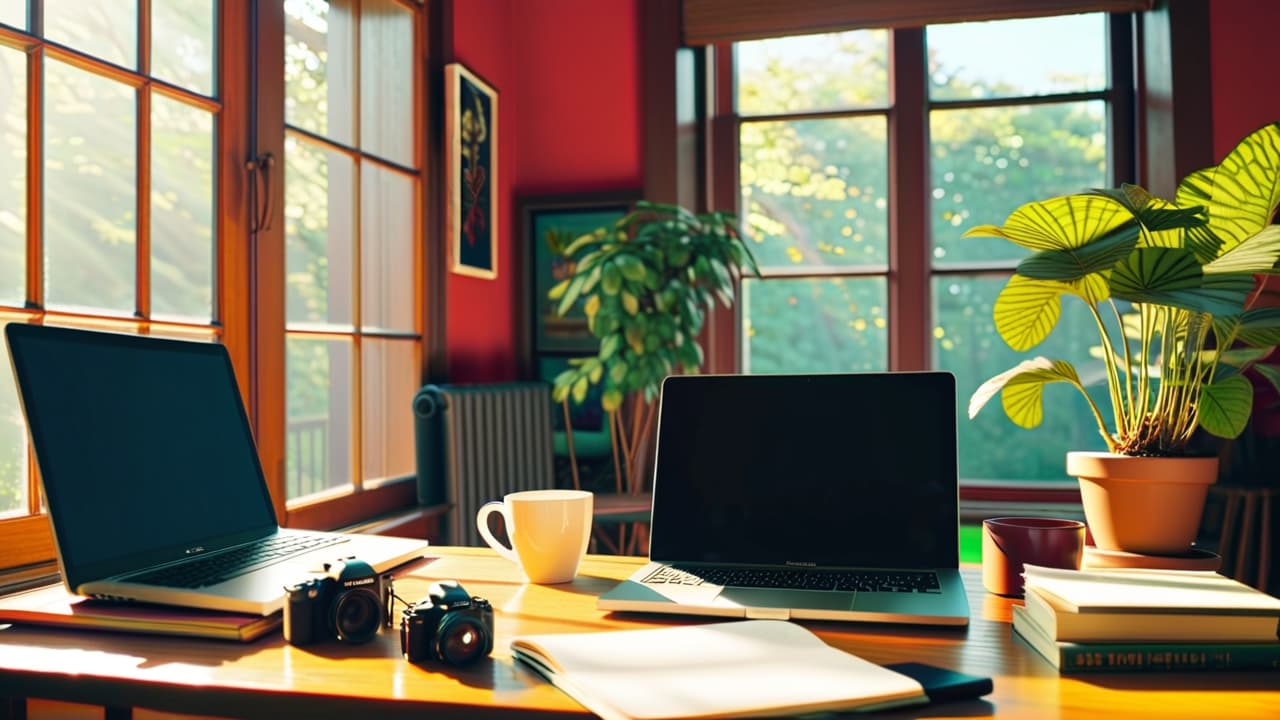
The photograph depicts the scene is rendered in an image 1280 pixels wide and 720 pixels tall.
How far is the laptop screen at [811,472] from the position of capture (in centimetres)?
118

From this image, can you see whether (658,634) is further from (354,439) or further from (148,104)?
(354,439)

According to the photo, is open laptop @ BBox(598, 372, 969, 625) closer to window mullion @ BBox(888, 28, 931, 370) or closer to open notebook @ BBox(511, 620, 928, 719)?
open notebook @ BBox(511, 620, 928, 719)

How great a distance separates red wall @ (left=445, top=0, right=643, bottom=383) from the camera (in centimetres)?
362

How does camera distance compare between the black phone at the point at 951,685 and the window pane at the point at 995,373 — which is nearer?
the black phone at the point at 951,685

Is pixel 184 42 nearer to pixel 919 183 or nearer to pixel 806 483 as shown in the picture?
pixel 806 483

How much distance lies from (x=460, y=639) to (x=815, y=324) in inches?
117

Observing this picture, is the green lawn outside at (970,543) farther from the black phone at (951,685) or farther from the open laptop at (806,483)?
the black phone at (951,685)

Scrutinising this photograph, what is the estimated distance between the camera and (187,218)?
2.04 m

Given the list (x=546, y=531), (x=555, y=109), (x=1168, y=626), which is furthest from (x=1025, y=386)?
(x=555, y=109)

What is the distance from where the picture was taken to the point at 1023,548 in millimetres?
1110

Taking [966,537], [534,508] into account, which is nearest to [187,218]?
[534,508]

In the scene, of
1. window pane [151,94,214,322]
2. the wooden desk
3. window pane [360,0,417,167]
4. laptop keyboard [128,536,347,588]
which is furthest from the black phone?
window pane [360,0,417,167]

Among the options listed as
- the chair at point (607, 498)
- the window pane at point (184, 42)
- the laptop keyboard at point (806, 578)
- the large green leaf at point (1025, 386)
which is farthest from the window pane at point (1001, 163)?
the laptop keyboard at point (806, 578)

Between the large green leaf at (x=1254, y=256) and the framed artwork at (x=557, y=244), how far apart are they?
8.13 ft
